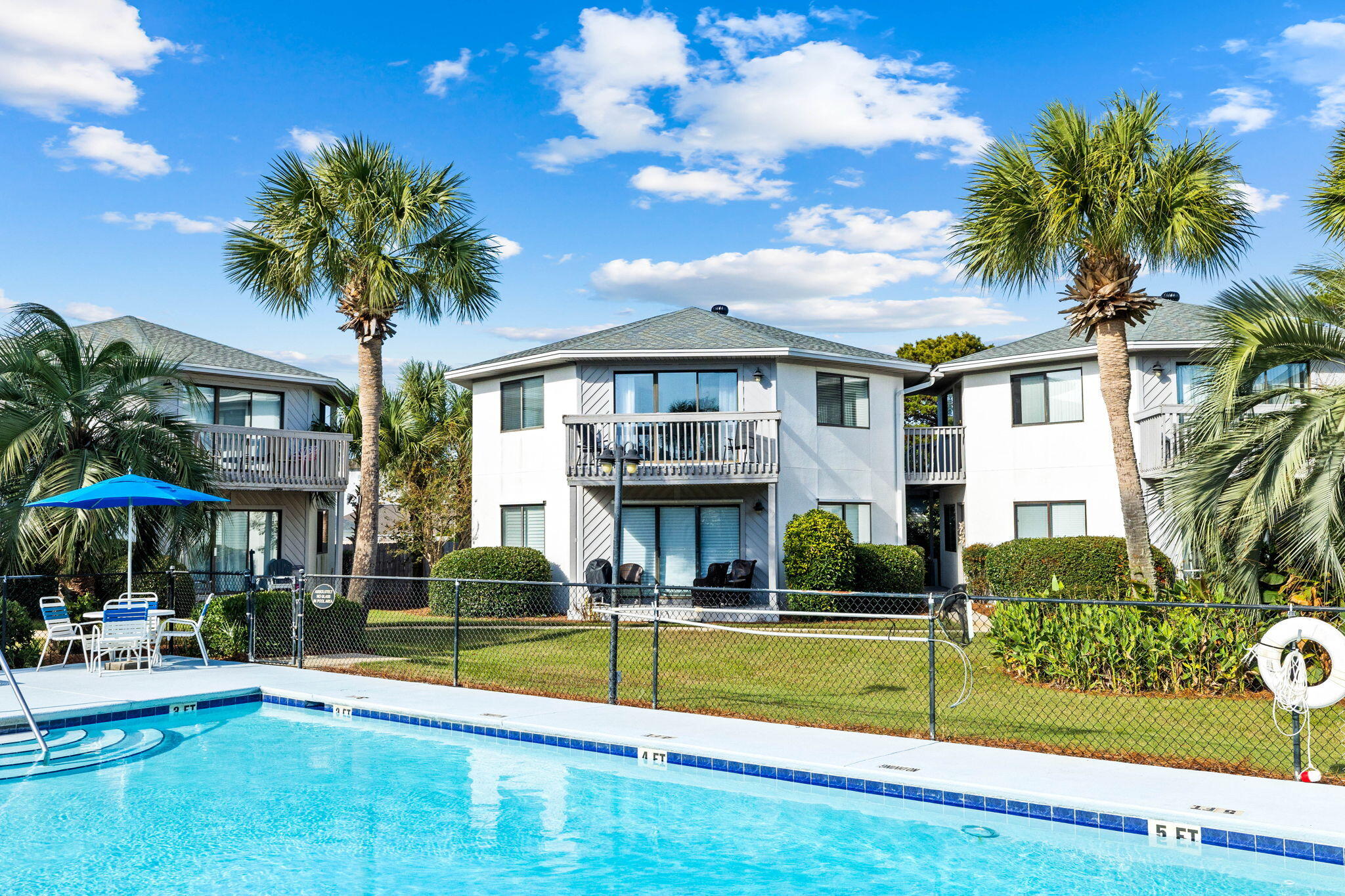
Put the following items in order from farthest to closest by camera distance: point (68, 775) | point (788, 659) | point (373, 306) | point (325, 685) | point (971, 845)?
1. point (373, 306)
2. point (788, 659)
3. point (325, 685)
4. point (68, 775)
5. point (971, 845)

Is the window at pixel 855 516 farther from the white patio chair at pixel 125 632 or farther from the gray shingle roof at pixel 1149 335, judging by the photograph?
the white patio chair at pixel 125 632

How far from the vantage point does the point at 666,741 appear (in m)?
8.44

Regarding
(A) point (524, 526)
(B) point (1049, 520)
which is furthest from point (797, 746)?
(B) point (1049, 520)

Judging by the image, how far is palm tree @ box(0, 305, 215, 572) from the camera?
13.5m

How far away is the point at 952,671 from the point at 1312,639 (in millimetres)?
6564

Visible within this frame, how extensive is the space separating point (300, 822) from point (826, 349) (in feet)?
59.6

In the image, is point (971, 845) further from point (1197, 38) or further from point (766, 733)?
point (1197, 38)

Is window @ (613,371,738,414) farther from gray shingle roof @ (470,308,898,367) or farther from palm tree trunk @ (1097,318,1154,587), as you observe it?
palm tree trunk @ (1097,318,1154,587)

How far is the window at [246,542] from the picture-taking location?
23.5m

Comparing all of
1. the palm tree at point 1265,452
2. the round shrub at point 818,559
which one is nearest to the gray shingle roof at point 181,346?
the round shrub at point 818,559

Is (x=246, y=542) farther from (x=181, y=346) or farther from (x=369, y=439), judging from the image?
(x=369, y=439)

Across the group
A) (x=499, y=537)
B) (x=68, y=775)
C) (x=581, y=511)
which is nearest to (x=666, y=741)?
(x=68, y=775)

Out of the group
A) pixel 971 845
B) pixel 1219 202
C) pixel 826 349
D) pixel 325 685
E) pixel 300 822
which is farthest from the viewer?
pixel 826 349

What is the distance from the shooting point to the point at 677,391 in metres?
22.3
